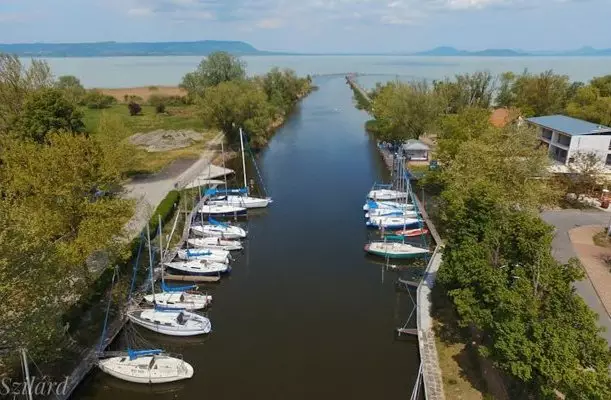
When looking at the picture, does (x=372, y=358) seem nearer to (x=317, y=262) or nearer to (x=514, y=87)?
(x=317, y=262)

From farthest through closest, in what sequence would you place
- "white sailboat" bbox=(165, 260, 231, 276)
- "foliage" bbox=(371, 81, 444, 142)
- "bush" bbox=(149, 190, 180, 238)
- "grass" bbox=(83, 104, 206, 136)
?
"grass" bbox=(83, 104, 206, 136)
"foliage" bbox=(371, 81, 444, 142)
"bush" bbox=(149, 190, 180, 238)
"white sailboat" bbox=(165, 260, 231, 276)

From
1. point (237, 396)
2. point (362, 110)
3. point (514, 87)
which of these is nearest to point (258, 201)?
point (237, 396)

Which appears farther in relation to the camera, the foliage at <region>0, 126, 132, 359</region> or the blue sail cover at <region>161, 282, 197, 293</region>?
the blue sail cover at <region>161, 282, 197, 293</region>

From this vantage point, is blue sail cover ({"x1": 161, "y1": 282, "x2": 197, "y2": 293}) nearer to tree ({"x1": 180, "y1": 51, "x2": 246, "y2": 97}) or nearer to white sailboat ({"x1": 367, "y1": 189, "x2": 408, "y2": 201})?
white sailboat ({"x1": 367, "y1": 189, "x2": 408, "y2": 201})

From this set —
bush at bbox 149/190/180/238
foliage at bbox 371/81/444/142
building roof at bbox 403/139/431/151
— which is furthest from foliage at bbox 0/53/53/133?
building roof at bbox 403/139/431/151

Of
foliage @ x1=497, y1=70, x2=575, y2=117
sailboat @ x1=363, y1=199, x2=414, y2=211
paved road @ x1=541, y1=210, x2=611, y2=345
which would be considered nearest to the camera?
paved road @ x1=541, y1=210, x2=611, y2=345
